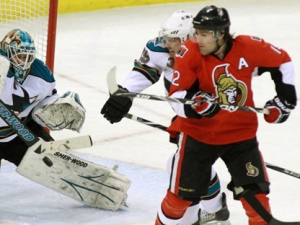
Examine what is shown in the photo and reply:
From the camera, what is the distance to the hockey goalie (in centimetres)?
402

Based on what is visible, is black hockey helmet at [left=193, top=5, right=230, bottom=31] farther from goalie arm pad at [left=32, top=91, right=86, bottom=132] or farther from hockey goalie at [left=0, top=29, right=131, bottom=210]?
goalie arm pad at [left=32, top=91, right=86, bottom=132]

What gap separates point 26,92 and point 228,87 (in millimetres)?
1023

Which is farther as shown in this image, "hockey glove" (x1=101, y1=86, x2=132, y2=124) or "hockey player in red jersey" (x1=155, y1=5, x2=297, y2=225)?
"hockey glove" (x1=101, y1=86, x2=132, y2=124)

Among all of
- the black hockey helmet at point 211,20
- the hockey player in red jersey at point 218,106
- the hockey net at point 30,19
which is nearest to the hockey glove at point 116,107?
the hockey player in red jersey at point 218,106

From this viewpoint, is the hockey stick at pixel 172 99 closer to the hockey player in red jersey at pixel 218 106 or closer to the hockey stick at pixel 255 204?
the hockey player in red jersey at pixel 218 106

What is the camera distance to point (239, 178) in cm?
357

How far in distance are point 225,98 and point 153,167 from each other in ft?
4.56

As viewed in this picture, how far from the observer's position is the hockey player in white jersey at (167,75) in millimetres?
3814

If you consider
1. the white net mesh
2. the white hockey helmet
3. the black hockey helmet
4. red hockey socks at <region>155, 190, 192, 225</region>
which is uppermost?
the black hockey helmet

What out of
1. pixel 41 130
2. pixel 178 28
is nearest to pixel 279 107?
pixel 178 28

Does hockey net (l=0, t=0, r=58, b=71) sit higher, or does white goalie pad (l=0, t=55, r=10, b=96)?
white goalie pad (l=0, t=55, r=10, b=96)

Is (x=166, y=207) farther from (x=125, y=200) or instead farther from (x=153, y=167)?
(x=153, y=167)

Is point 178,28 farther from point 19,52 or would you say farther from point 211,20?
point 19,52

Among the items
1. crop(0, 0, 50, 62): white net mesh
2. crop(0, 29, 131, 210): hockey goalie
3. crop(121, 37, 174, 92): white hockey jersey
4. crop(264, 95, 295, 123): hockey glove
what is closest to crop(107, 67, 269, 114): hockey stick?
crop(264, 95, 295, 123): hockey glove
